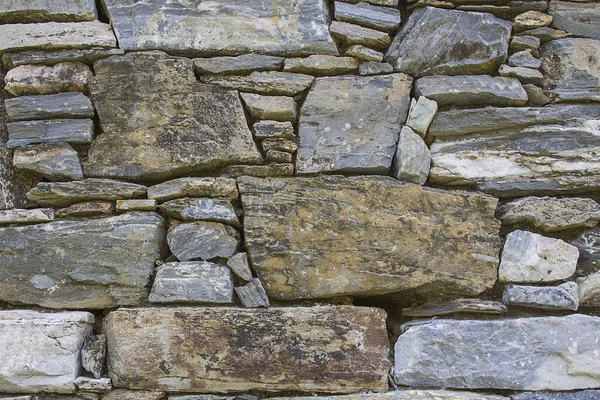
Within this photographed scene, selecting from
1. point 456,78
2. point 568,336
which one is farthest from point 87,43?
point 568,336

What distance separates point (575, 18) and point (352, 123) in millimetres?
1086

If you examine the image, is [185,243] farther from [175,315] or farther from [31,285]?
[31,285]

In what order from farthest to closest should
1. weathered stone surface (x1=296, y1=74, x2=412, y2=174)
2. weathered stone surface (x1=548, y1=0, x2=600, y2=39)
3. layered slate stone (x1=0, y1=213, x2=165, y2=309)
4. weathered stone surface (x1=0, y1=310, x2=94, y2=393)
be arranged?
weathered stone surface (x1=548, y1=0, x2=600, y2=39) < weathered stone surface (x1=296, y1=74, x2=412, y2=174) < layered slate stone (x1=0, y1=213, x2=165, y2=309) < weathered stone surface (x1=0, y1=310, x2=94, y2=393)

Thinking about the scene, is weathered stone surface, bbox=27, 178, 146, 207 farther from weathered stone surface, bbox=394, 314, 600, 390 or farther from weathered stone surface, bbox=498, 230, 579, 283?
weathered stone surface, bbox=498, 230, 579, 283

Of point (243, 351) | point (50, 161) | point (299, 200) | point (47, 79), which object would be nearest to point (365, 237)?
point (299, 200)

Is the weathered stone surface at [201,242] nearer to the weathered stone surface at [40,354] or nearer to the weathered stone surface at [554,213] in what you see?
the weathered stone surface at [40,354]

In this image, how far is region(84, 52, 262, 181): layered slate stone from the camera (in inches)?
82.9

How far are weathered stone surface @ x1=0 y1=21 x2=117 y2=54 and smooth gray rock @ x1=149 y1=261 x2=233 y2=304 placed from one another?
0.96m

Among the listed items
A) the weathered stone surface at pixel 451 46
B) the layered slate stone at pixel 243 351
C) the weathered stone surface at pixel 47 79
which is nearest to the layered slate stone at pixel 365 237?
the layered slate stone at pixel 243 351

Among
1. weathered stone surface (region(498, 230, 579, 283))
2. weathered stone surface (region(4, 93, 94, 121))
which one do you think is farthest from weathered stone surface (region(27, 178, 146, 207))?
weathered stone surface (region(498, 230, 579, 283))

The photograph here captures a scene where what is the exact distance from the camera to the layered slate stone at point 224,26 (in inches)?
86.5

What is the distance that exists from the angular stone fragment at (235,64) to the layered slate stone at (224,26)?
36 mm

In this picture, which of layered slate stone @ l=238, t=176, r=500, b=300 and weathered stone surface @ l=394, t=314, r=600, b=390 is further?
layered slate stone @ l=238, t=176, r=500, b=300

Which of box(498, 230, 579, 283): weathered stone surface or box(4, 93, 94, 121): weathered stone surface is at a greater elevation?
box(4, 93, 94, 121): weathered stone surface
